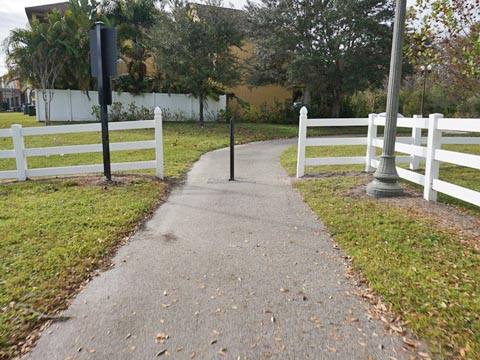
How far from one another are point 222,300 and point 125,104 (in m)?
21.3

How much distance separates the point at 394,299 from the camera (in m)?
3.33

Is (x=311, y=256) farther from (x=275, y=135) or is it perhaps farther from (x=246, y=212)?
(x=275, y=135)

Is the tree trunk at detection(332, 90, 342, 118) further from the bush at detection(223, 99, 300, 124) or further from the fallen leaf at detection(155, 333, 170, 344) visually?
the fallen leaf at detection(155, 333, 170, 344)

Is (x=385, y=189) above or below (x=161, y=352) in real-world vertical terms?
above

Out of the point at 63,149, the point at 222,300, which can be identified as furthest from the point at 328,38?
the point at 222,300

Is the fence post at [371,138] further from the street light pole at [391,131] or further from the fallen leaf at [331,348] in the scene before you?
the fallen leaf at [331,348]

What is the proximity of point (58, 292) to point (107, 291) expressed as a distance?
1.35ft

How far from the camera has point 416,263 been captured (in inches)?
159

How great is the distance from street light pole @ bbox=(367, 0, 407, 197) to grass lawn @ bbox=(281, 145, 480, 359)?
0.39 metres

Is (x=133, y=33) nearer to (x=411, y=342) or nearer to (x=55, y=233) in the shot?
(x=55, y=233)

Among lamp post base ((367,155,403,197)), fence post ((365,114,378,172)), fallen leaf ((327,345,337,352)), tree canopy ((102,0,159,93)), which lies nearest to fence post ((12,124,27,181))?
lamp post base ((367,155,403,197))

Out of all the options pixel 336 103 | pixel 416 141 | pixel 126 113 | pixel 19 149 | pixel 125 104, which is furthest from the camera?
pixel 336 103

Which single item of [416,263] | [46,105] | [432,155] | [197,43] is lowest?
[416,263]

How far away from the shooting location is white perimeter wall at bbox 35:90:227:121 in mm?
22812
